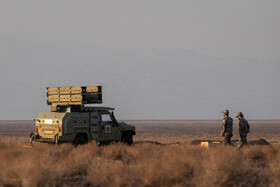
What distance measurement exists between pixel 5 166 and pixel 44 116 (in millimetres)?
8930

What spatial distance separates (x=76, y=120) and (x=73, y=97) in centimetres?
123

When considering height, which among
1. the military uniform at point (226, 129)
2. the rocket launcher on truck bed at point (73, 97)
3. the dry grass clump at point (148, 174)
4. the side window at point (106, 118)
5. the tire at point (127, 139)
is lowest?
the dry grass clump at point (148, 174)

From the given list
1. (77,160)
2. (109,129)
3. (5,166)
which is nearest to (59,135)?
(109,129)

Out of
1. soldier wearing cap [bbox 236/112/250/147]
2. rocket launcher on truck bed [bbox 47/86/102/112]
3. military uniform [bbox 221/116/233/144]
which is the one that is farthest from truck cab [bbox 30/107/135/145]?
soldier wearing cap [bbox 236/112/250/147]

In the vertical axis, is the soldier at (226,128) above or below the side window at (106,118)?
below

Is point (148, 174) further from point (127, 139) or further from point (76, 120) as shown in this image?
point (127, 139)

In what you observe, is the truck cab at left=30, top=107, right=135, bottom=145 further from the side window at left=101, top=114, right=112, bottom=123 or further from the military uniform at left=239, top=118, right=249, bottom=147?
the military uniform at left=239, top=118, right=249, bottom=147

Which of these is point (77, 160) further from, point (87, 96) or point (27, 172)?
point (87, 96)

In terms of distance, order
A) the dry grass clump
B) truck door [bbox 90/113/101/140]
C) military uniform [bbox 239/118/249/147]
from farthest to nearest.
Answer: truck door [bbox 90/113/101/140] < military uniform [bbox 239/118/249/147] < the dry grass clump

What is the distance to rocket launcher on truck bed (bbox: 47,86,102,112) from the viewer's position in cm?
2056

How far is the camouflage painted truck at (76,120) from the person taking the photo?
64.3 ft

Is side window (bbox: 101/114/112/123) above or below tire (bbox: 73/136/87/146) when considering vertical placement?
above

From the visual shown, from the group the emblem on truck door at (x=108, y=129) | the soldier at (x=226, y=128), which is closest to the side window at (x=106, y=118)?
the emblem on truck door at (x=108, y=129)

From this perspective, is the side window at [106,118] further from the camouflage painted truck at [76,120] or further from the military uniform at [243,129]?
the military uniform at [243,129]
